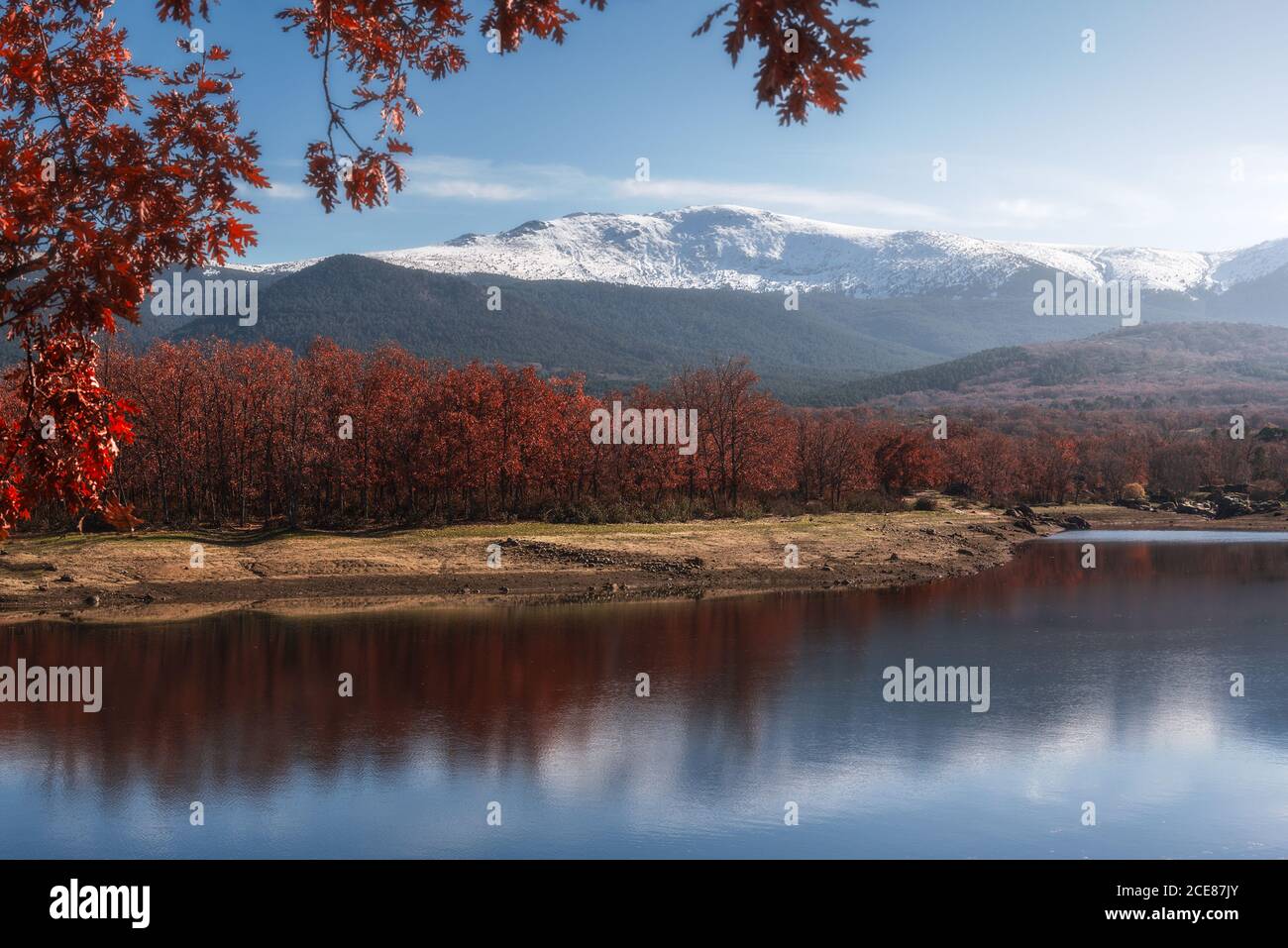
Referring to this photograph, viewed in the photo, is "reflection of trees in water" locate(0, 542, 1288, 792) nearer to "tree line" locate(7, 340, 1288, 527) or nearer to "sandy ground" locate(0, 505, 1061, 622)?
"sandy ground" locate(0, 505, 1061, 622)

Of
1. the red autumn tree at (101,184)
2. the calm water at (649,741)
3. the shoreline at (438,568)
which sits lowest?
the calm water at (649,741)

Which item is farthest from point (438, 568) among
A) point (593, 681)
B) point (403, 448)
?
point (593, 681)

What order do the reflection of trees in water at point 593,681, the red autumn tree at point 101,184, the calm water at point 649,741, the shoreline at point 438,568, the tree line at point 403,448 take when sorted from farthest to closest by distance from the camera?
the tree line at point 403,448 → the shoreline at point 438,568 → the reflection of trees in water at point 593,681 → the calm water at point 649,741 → the red autumn tree at point 101,184

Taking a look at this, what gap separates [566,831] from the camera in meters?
15.2

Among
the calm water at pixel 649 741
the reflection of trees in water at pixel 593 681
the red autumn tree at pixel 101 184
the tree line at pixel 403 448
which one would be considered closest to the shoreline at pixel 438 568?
the reflection of trees in water at pixel 593 681

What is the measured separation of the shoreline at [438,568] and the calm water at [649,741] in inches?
163

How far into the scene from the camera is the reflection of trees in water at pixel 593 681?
63.4 ft

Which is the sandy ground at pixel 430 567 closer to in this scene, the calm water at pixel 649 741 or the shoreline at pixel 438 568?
the shoreline at pixel 438 568

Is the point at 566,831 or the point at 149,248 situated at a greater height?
the point at 149,248

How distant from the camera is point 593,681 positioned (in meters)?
25.1

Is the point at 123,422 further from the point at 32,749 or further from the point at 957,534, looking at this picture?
the point at 957,534

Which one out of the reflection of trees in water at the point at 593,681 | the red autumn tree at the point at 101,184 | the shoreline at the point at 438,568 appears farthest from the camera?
the shoreline at the point at 438,568
